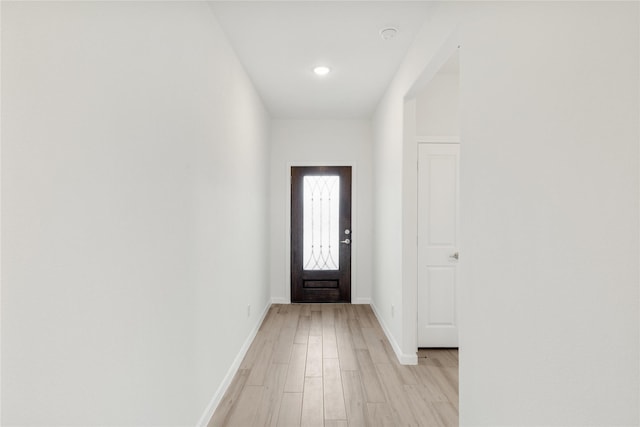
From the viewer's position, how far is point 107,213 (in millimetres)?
1104

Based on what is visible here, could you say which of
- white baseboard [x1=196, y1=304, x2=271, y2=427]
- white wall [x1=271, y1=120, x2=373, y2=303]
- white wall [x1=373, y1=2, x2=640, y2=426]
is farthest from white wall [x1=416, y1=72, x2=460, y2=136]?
white baseboard [x1=196, y1=304, x2=271, y2=427]

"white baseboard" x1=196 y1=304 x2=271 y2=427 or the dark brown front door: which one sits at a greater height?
the dark brown front door

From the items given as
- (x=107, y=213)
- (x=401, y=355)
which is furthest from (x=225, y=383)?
(x=107, y=213)

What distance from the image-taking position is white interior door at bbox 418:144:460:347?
10.9 ft

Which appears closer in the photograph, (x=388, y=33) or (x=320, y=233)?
(x=388, y=33)

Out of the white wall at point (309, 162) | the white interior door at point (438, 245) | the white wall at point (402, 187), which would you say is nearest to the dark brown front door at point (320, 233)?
the white wall at point (309, 162)

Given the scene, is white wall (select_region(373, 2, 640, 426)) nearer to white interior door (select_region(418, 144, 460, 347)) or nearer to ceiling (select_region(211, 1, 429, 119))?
ceiling (select_region(211, 1, 429, 119))

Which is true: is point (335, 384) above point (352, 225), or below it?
below

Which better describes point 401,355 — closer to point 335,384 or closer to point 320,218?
point 335,384

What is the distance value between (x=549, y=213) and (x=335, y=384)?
6.91 feet

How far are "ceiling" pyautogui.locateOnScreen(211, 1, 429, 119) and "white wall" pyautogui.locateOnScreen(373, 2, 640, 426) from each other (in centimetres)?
73

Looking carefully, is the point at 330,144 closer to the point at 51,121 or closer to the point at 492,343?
the point at 492,343

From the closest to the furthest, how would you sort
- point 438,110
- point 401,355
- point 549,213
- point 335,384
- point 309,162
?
point 549,213
point 335,384
point 401,355
point 438,110
point 309,162

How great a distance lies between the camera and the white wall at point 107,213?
816 mm
